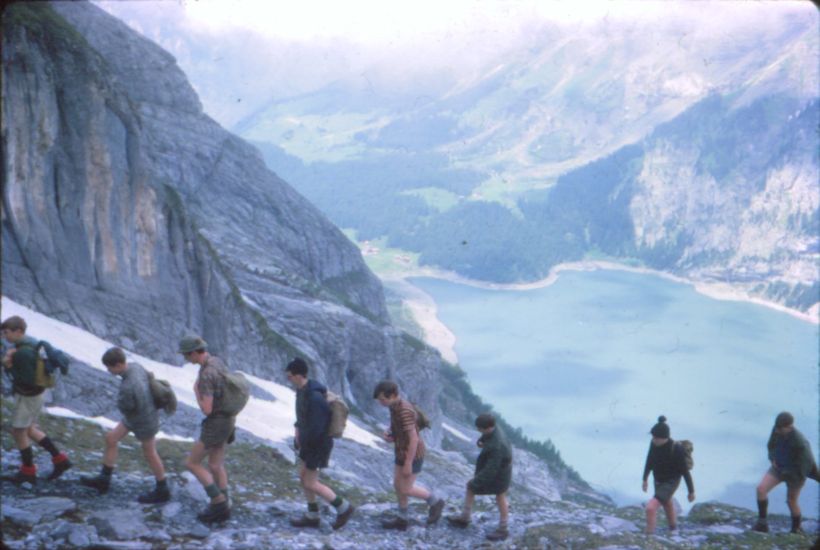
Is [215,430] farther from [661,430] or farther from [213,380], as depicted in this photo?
[661,430]

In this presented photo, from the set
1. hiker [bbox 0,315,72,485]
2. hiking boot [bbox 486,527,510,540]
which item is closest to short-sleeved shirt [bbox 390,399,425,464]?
hiking boot [bbox 486,527,510,540]

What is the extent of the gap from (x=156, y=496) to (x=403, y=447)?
4.79 metres

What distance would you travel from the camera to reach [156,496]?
13.1 metres

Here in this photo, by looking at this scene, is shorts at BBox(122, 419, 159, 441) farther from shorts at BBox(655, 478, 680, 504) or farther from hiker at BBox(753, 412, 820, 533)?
hiker at BBox(753, 412, 820, 533)

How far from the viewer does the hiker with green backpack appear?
12188 millimetres

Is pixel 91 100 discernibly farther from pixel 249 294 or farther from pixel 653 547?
pixel 249 294

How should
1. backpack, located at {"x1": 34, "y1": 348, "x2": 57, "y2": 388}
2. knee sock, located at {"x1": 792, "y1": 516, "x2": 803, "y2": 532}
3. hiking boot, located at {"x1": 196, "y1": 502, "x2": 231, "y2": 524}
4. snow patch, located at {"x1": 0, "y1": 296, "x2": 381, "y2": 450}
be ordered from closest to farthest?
backpack, located at {"x1": 34, "y1": 348, "x2": 57, "y2": 388}
hiking boot, located at {"x1": 196, "y1": 502, "x2": 231, "y2": 524}
knee sock, located at {"x1": 792, "y1": 516, "x2": 803, "y2": 532}
snow patch, located at {"x1": 0, "y1": 296, "x2": 381, "y2": 450}

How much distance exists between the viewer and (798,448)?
1530 cm

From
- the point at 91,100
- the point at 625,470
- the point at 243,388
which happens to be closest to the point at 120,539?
the point at 243,388

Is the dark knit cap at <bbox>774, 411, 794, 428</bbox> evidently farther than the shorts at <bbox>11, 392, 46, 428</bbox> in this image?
Yes

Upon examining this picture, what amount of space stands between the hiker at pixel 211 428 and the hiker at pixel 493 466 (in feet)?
16.4

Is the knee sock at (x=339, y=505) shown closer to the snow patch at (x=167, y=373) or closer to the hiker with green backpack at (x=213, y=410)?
the hiker with green backpack at (x=213, y=410)

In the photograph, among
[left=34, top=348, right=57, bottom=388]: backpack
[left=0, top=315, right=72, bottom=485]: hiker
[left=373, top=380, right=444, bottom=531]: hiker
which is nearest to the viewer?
[left=0, top=315, right=72, bottom=485]: hiker

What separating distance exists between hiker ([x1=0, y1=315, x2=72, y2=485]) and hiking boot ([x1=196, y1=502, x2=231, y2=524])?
2879mm
